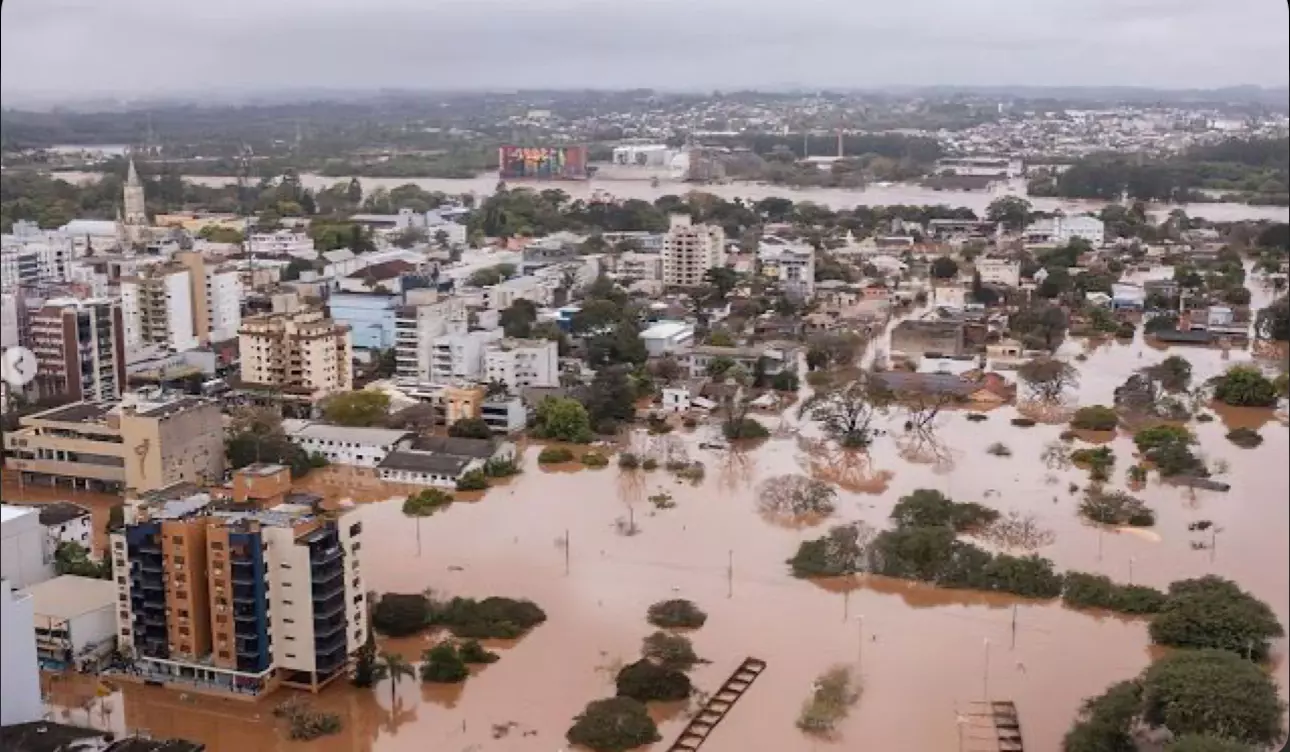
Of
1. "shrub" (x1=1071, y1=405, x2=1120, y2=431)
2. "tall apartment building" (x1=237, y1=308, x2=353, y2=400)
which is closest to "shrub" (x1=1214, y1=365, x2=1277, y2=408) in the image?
"shrub" (x1=1071, y1=405, x2=1120, y2=431)

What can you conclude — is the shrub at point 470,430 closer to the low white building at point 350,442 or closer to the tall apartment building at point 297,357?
the low white building at point 350,442

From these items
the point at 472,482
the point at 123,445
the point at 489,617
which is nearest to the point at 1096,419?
the point at 472,482

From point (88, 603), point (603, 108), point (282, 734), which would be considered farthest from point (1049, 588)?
point (603, 108)

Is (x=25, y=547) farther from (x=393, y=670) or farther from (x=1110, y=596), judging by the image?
(x=1110, y=596)

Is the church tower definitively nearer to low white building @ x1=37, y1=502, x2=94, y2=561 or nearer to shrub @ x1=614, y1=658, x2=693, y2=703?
low white building @ x1=37, y1=502, x2=94, y2=561

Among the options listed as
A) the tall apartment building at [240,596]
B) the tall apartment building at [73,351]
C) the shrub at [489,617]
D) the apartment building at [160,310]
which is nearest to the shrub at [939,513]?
the shrub at [489,617]
